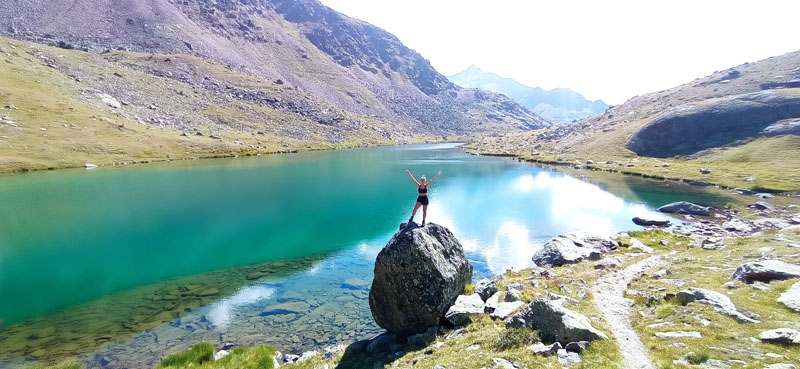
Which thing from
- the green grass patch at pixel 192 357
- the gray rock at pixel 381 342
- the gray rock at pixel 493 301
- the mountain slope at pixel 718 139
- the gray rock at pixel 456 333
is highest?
the mountain slope at pixel 718 139

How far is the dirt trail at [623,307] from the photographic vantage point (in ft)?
37.6

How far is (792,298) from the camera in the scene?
13.9 meters

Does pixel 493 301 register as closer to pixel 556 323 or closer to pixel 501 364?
pixel 556 323

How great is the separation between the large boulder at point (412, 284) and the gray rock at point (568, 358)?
7.09 meters

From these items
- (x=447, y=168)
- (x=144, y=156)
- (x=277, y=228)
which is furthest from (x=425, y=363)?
(x=144, y=156)

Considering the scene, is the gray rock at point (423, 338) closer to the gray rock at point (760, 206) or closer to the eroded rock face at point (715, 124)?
the gray rock at point (760, 206)

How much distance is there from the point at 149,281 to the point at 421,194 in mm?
22213

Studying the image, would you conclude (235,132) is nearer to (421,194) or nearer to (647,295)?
(421,194)

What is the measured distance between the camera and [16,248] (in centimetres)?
3247

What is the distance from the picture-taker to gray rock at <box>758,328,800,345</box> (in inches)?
412

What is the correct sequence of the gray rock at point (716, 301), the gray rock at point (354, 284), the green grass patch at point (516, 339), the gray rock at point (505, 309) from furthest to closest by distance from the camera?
the gray rock at point (354, 284) → the gray rock at point (505, 309) → the green grass patch at point (516, 339) → the gray rock at point (716, 301)

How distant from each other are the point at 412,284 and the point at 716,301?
1304 centimetres

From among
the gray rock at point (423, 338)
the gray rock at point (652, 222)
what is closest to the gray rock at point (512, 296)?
the gray rock at point (423, 338)

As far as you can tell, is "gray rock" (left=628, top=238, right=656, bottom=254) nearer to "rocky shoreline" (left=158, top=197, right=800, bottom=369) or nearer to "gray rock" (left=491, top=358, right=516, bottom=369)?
"rocky shoreline" (left=158, top=197, right=800, bottom=369)
